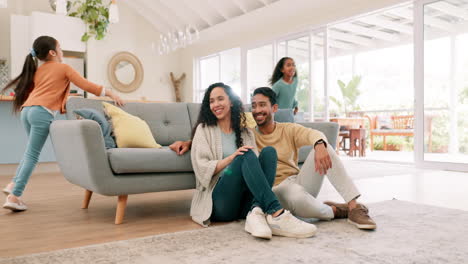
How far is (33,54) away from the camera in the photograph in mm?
2740

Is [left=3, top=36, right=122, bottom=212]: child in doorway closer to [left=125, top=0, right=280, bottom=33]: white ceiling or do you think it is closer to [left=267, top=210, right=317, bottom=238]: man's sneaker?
[left=267, top=210, right=317, bottom=238]: man's sneaker

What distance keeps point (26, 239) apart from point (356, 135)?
20.2 feet

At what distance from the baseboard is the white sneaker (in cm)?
393

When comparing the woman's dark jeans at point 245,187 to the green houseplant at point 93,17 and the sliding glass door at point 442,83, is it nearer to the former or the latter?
the sliding glass door at point 442,83

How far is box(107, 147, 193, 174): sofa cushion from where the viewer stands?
7.09 feet

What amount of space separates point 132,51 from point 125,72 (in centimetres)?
56

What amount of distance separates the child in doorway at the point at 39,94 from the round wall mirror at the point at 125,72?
19.6 feet

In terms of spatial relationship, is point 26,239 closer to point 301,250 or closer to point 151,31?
point 301,250

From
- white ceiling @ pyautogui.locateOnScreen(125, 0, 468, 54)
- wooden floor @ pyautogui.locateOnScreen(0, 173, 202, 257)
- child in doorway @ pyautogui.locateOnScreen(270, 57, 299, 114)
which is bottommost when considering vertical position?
wooden floor @ pyautogui.locateOnScreen(0, 173, 202, 257)

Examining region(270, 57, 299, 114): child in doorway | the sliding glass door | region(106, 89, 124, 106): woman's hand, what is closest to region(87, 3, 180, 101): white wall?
region(270, 57, 299, 114): child in doorway

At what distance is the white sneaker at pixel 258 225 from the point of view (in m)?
1.75

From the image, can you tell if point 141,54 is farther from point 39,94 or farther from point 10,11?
point 39,94

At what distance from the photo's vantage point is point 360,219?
1951 millimetres

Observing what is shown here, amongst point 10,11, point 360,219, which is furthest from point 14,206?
point 10,11
